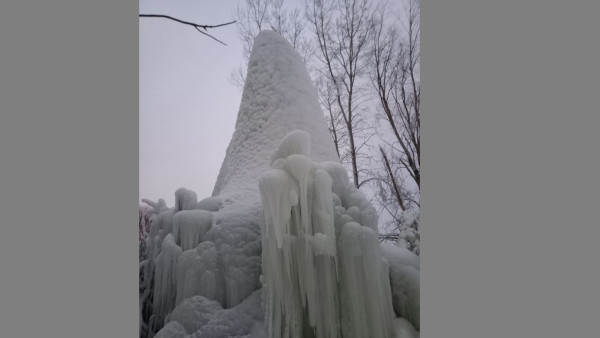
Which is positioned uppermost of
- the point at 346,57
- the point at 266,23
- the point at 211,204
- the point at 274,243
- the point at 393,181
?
the point at 266,23

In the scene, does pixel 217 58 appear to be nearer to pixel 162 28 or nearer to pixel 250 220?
pixel 162 28

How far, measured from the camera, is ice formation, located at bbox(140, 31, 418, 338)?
3.37m

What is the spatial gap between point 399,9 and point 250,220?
210cm

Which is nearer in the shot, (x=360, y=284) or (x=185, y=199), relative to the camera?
(x=360, y=284)

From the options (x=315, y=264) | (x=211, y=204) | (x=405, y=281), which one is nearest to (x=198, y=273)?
(x=211, y=204)

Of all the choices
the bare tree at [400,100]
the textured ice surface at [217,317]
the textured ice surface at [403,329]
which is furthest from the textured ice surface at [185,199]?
the textured ice surface at [403,329]

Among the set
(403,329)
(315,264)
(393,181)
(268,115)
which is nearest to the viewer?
(315,264)

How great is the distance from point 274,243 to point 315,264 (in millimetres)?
333

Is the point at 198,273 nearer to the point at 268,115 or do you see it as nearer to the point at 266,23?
the point at 268,115

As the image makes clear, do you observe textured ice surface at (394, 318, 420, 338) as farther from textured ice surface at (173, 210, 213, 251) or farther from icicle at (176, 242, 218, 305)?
textured ice surface at (173, 210, 213, 251)

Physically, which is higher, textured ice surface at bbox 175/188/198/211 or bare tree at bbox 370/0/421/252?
bare tree at bbox 370/0/421/252

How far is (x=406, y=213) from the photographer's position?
384 cm

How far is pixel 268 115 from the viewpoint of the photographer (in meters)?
4.34

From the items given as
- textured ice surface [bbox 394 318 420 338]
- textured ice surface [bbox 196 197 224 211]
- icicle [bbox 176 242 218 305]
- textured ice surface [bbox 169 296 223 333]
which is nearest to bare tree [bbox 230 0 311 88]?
textured ice surface [bbox 196 197 224 211]
